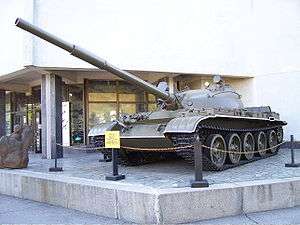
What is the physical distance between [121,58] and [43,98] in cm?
344

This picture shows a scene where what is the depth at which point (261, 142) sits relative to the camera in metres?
12.3

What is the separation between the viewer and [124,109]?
Answer: 19.0 meters

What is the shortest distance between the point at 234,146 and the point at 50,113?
7.96m

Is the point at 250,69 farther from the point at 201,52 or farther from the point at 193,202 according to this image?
the point at 193,202

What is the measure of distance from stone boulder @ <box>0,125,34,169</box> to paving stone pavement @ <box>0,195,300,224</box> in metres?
2.99

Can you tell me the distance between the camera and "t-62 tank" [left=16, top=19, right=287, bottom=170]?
864 centimetres

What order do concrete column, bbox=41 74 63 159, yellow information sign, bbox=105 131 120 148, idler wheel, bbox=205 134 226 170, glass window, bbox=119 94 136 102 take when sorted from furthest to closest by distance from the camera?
1. glass window, bbox=119 94 136 102
2. concrete column, bbox=41 74 63 159
3. idler wheel, bbox=205 134 226 170
4. yellow information sign, bbox=105 131 120 148

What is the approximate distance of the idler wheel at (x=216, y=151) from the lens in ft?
30.5

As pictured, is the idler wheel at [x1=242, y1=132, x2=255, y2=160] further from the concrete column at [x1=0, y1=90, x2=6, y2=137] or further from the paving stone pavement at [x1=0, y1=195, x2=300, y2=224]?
the concrete column at [x1=0, y1=90, x2=6, y2=137]

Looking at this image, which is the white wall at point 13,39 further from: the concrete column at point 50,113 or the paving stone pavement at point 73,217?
the paving stone pavement at point 73,217

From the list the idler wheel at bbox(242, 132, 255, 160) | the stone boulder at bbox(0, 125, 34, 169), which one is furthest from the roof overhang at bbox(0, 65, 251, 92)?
the idler wheel at bbox(242, 132, 255, 160)

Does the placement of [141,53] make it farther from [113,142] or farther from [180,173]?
[113,142]

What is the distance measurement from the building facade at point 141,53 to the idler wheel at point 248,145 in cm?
554

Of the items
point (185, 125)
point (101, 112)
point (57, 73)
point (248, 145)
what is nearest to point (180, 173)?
point (185, 125)
